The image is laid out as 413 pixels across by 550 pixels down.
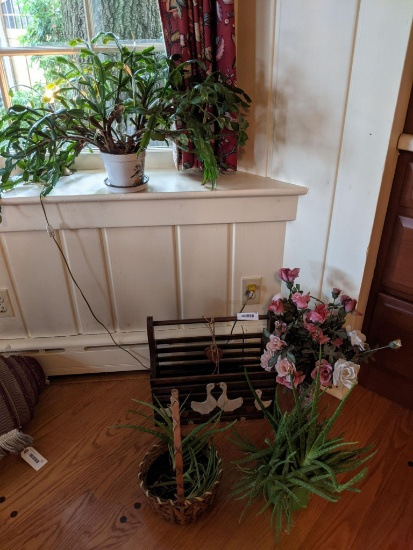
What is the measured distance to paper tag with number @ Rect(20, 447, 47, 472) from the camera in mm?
1344

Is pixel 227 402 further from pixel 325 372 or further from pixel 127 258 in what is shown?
pixel 127 258

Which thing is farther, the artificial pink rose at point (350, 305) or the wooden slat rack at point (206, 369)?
the wooden slat rack at point (206, 369)

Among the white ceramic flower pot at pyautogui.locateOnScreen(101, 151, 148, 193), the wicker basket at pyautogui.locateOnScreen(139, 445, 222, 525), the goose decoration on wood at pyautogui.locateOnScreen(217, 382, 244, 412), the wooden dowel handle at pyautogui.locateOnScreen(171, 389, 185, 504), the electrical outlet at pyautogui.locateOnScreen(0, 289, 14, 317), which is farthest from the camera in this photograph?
the electrical outlet at pyautogui.locateOnScreen(0, 289, 14, 317)

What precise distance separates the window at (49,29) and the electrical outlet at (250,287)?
82 centimetres

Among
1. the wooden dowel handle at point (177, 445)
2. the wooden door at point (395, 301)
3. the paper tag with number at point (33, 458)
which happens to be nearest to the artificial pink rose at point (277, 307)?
the wooden door at point (395, 301)

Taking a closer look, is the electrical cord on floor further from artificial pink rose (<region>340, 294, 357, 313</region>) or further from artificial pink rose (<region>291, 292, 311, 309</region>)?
artificial pink rose (<region>340, 294, 357, 313</region>)

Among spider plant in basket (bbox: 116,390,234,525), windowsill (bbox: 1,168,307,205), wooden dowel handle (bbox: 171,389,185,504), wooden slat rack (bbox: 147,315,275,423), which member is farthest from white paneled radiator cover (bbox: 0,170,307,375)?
wooden dowel handle (bbox: 171,389,185,504)

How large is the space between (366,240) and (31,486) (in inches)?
48.2

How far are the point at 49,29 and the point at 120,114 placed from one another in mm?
398

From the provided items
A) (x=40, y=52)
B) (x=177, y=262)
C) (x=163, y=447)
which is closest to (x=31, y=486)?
(x=163, y=447)

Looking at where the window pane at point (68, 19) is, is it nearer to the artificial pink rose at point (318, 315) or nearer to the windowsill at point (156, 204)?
the windowsill at point (156, 204)

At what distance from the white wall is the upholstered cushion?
98 centimetres

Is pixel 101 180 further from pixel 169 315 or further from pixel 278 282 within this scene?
pixel 278 282

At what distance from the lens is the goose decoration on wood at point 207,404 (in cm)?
139
